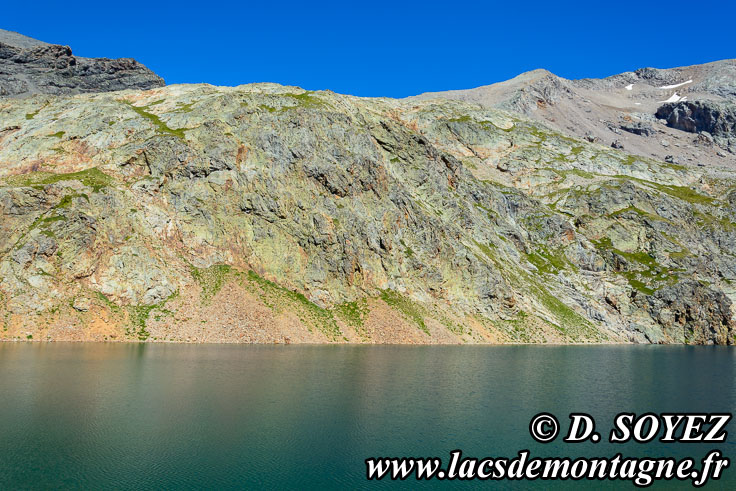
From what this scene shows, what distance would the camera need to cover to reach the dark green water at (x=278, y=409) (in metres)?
26.1

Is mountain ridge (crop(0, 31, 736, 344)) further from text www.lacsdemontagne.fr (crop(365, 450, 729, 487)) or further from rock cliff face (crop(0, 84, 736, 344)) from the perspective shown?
text www.lacsdemontagne.fr (crop(365, 450, 729, 487))

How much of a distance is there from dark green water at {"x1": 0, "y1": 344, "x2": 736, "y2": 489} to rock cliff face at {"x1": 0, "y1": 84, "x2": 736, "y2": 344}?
1587 cm

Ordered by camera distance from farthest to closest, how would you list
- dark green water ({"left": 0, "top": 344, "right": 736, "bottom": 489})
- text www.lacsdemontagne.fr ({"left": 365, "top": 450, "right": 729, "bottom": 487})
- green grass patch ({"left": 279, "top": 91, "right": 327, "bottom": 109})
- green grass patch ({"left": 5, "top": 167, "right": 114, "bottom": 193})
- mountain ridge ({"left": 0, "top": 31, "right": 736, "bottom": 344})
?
green grass patch ({"left": 279, "top": 91, "right": 327, "bottom": 109})
green grass patch ({"left": 5, "top": 167, "right": 114, "bottom": 193})
mountain ridge ({"left": 0, "top": 31, "right": 736, "bottom": 344})
text www.lacsdemontagne.fr ({"left": 365, "top": 450, "right": 729, "bottom": 487})
dark green water ({"left": 0, "top": 344, "right": 736, "bottom": 489})

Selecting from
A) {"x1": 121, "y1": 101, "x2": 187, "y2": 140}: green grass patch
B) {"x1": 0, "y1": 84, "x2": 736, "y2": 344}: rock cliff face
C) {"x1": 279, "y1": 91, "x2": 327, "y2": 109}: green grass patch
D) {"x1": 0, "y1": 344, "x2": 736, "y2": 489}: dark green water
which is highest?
{"x1": 279, "y1": 91, "x2": 327, "y2": 109}: green grass patch

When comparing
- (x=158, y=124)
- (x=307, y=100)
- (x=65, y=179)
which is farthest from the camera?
(x=307, y=100)

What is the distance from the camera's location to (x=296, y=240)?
103 m

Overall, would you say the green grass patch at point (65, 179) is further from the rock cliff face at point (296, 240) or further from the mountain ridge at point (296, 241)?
the rock cliff face at point (296, 240)

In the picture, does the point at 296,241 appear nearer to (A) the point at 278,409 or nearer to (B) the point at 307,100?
(B) the point at 307,100

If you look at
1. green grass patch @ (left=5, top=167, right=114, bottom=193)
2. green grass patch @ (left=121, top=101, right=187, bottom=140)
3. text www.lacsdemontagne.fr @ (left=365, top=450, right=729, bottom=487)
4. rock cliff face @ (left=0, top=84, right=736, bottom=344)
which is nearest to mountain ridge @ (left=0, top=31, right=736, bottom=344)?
rock cliff face @ (left=0, top=84, right=736, bottom=344)

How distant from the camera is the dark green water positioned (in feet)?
85.6

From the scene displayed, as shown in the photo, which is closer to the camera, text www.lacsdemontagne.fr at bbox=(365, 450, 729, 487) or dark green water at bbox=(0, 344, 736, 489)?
dark green water at bbox=(0, 344, 736, 489)

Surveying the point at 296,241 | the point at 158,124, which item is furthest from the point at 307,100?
the point at 296,241

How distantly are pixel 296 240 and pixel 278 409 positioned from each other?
66.7m

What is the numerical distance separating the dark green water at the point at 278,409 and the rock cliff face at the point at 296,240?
15.9m
